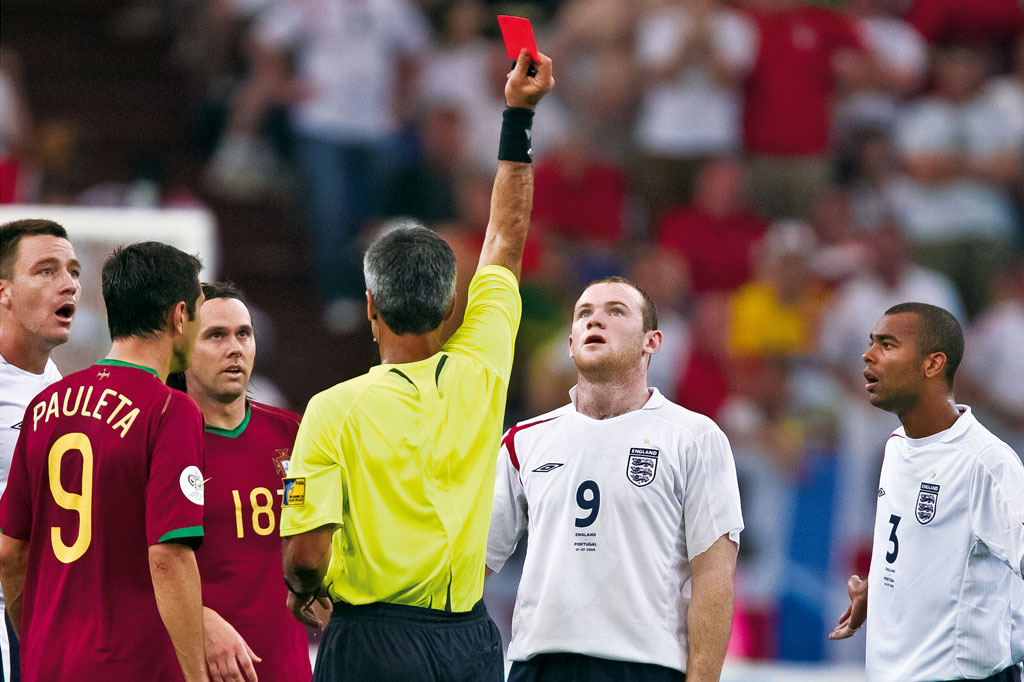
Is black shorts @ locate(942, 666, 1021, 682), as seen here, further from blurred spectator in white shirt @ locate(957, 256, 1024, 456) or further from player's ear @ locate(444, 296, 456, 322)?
blurred spectator in white shirt @ locate(957, 256, 1024, 456)

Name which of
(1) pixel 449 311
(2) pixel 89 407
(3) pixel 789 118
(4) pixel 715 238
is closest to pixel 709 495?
(1) pixel 449 311

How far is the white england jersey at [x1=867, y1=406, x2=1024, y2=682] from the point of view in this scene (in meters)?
4.48

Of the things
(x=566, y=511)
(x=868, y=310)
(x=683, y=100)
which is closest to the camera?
(x=566, y=511)

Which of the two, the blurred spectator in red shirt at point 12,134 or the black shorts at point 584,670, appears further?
the blurred spectator in red shirt at point 12,134

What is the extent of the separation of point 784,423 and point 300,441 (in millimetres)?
6609

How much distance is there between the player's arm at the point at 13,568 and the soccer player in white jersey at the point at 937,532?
115 inches

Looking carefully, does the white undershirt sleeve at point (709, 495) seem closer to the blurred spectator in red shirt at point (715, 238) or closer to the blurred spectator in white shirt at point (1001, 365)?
the blurred spectator in red shirt at point (715, 238)

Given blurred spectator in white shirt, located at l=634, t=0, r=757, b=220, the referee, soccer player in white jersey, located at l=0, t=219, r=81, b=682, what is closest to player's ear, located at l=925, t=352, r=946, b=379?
the referee

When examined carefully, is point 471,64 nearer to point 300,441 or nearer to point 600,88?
point 600,88

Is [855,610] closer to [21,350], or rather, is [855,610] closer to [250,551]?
[250,551]

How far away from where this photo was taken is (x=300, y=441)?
391 cm

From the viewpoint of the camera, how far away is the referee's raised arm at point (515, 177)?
4.41m

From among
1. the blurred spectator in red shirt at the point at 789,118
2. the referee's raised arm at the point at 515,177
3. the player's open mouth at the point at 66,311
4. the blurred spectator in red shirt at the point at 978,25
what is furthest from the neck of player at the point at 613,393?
the blurred spectator in red shirt at the point at 978,25

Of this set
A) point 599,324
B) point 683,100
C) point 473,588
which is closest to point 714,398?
point 683,100
